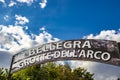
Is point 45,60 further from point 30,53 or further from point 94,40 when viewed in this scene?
point 94,40

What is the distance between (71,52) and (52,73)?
34253 mm

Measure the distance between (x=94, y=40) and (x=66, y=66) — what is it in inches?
1662

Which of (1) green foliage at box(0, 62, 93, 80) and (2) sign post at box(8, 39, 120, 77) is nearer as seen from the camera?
(2) sign post at box(8, 39, 120, 77)

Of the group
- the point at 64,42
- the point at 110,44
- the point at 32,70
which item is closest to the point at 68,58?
the point at 64,42

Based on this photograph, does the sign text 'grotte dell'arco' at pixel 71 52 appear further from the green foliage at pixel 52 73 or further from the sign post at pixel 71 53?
the green foliage at pixel 52 73

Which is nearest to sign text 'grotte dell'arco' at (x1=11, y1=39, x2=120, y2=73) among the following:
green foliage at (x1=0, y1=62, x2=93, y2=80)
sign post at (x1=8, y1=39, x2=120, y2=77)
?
sign post at (x1=8, y1=39, x2=120, y2=77)

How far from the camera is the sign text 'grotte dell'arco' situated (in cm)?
A: 1855

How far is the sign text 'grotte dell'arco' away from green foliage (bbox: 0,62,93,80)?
20.1 m

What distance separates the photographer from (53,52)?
20.8 meters

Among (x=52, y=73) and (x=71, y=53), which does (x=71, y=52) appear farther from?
(x=52, y=73)

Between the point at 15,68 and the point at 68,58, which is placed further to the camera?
the point at 15,68

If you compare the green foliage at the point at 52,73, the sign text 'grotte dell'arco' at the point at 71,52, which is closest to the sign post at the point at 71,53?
the sign text 'grotte dell'arco' at the point at 71,52

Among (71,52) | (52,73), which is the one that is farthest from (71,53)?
(52,73)

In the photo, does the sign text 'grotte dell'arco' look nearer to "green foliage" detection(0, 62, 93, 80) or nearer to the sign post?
the sign post
